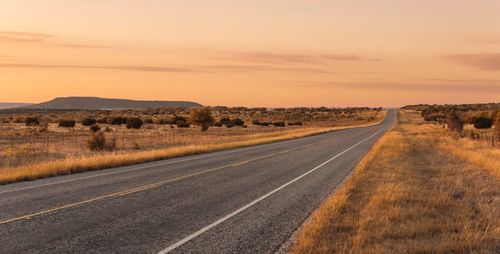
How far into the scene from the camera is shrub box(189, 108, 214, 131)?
65812 millimetres

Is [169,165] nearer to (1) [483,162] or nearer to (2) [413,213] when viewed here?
(2) [413,213]

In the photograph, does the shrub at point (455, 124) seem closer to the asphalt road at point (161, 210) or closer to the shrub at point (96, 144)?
the shrub at point (96, 144)

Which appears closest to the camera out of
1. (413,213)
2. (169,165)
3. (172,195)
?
(413,213)

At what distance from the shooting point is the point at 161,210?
1073 centimetres

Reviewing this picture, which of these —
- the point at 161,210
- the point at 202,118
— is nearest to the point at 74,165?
the point at 161,210

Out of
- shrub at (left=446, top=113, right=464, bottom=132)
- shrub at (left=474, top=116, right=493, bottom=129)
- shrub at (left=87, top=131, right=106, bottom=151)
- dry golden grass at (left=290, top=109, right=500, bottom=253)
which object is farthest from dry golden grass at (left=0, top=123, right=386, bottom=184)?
shrub at (left=474, top=116, right=493, bottom=129)

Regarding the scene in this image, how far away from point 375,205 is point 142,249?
5.71 meters

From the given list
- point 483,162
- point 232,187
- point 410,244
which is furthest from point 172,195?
point 483,162

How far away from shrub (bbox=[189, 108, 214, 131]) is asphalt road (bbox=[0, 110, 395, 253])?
4696 centimetres

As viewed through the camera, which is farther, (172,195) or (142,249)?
(172,195)

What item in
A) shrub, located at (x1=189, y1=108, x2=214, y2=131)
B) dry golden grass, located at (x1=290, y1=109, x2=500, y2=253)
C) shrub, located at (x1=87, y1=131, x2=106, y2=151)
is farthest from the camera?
shrub, located at (x1=189, y1=108, x2=214, y2=131)

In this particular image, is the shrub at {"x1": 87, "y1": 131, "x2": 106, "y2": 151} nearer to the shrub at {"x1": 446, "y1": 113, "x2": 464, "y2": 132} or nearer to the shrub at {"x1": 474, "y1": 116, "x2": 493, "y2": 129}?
the shrub at {"x1": 446, "y1": 113, "x2": 464, "y2": 132}

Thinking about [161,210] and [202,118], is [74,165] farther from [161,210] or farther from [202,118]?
[202,118]

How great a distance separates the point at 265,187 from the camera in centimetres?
→ 1469
